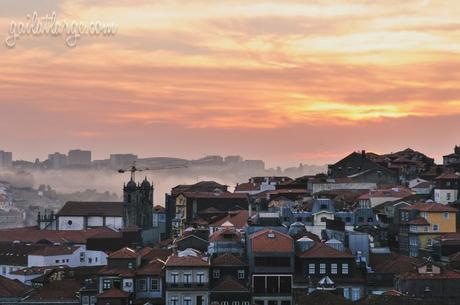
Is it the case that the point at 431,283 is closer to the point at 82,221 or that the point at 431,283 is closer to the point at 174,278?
the point at 174,278

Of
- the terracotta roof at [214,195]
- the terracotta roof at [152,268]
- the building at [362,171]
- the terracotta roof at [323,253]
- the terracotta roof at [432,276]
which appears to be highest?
the building at [362,171]

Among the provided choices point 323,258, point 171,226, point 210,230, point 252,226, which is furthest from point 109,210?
point 323,258

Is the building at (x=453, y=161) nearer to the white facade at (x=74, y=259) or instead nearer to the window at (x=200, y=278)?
the white facade at (x=74, y=259)

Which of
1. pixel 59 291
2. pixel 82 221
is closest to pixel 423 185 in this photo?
pixel 59 291

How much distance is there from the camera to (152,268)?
243 ft

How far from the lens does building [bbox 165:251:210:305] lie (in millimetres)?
68500

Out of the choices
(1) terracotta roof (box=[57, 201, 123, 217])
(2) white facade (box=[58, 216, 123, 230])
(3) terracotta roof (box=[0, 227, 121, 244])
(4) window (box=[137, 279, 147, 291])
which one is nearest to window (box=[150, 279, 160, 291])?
(4) window (box=[137, 279, 147, 291])

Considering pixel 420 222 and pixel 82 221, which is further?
pixel 82 221

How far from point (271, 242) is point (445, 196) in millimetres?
35283

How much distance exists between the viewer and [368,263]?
73250 mm

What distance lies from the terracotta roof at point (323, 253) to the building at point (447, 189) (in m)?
32.1

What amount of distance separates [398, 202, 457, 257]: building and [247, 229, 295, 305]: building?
635 inches

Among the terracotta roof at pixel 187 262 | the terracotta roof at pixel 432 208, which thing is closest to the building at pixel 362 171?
the terracotta roof at pixel 432 208

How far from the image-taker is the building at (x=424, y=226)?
84062 mm
